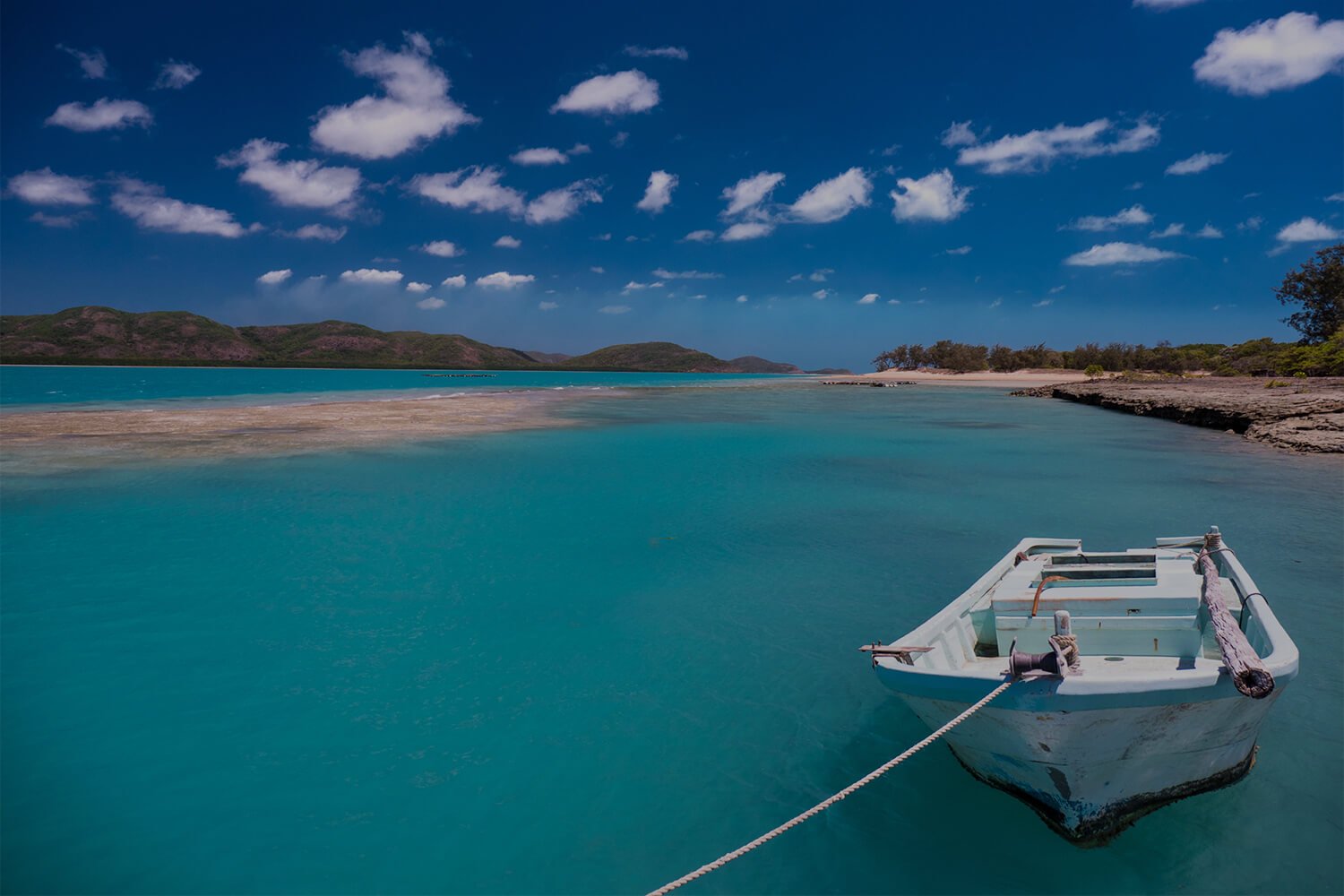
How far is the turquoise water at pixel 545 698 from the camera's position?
4.38 m

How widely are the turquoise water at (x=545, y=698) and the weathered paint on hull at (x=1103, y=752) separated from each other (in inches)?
15.6

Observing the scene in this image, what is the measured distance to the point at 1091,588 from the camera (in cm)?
630

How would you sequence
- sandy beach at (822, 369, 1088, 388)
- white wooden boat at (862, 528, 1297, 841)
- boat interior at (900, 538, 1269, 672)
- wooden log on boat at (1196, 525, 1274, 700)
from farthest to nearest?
sandy beach at (822, 369, 1088, 388) < boat interior at (900, 538, 1269, 672) < white wooden boat at (862, 528, 1297, 841) < wooden log on boat at (1196, 525, 1274, 700)

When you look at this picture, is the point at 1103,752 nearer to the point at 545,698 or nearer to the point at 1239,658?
the point at 1239,658

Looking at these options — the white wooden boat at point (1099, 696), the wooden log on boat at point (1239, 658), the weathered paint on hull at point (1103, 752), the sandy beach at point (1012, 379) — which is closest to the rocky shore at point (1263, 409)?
the white wooden boat at point (1099, 696)

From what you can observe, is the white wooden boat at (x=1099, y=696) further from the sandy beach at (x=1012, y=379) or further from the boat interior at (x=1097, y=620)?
the sandy beach at (x=1012, y=379)

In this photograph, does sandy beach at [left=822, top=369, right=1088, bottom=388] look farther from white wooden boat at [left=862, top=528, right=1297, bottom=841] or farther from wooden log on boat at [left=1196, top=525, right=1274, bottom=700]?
wooden log on boat at [left=1196, top=525, right=1274, bottom=700]

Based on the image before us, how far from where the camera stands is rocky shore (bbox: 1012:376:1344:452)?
72.8 ft

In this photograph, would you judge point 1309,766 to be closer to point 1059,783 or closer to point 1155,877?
point 1155,877

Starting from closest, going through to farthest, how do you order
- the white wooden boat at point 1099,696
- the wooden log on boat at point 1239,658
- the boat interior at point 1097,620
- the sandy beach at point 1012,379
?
the wooden log on boat at point 1239,658, the white wooden boat at point 1099,696, the boat interior at point 1097,620, the sandy beach at point 1012,379

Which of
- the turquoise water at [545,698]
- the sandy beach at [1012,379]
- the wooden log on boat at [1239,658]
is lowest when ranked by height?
the turquoise water at [545,698]

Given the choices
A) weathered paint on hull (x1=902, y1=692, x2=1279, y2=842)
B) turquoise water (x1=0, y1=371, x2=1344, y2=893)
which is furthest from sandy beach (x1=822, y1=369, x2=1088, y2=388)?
weathered paint on hull (x1=902, y1=692, x2=1279, y2=842)

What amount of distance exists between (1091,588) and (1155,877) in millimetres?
2759

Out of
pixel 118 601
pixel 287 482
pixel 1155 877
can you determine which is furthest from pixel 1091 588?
pixel 287 482
